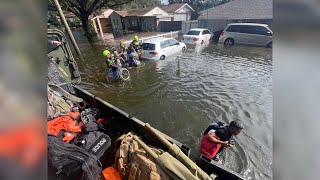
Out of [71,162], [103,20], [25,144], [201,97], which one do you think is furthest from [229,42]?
[103,20]

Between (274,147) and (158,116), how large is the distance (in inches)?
265

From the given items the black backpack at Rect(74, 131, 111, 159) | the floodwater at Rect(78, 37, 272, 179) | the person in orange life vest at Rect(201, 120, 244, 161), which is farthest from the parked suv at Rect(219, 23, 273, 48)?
the black backpack at Rect(74, 131, 111, 159)

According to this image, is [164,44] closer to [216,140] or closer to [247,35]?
[247,35]

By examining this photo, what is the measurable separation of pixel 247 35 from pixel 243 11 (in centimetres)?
936

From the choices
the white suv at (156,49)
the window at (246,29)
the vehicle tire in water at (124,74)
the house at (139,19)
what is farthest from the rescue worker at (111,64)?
the house at (139,19)

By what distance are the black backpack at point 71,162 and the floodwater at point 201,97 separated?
3.03 m

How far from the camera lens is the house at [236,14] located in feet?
79.8

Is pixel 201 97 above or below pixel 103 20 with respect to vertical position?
below

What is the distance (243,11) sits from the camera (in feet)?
85.4

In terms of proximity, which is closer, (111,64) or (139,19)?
(111,64)

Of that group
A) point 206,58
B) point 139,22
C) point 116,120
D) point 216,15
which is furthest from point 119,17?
point 116,120

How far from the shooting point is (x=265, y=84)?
10016 millimetres

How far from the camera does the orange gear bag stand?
4092 millimetres

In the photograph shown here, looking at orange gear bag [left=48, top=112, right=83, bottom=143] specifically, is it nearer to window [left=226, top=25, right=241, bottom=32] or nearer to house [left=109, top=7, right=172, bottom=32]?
window [left=226, top=25, right=241, bottom=32]
